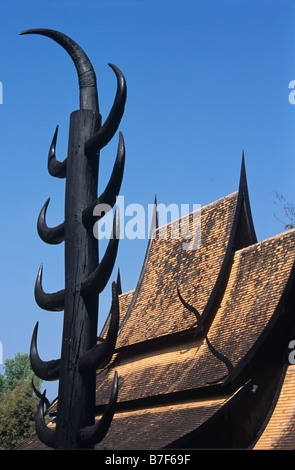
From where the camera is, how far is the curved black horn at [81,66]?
17.1ft

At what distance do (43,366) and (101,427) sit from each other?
2.70 feet

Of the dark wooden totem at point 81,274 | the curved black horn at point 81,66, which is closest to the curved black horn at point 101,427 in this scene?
the dark wooden totem at point 81,274

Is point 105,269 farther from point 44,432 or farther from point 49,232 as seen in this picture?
point 44,432

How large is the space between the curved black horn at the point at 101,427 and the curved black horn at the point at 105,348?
170 mm

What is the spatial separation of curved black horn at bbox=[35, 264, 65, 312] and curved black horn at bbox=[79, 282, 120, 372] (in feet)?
1.68

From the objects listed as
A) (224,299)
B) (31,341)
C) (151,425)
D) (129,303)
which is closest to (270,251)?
(224,299)

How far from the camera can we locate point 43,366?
4.79 meters

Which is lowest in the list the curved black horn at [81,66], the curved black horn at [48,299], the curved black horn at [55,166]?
the curved black horn at [48,299]

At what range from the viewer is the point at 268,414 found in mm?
13055

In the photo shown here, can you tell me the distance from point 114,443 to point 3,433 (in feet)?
77.6

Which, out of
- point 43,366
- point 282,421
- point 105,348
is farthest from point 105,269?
point 282,421

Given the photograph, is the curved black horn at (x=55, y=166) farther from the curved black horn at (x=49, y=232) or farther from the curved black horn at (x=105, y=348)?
the curved black horn at (x=105, y=348)

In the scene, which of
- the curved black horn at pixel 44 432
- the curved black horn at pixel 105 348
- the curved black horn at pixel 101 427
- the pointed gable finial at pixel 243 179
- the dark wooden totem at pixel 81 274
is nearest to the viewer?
the curved black horn at pixel 101 427
